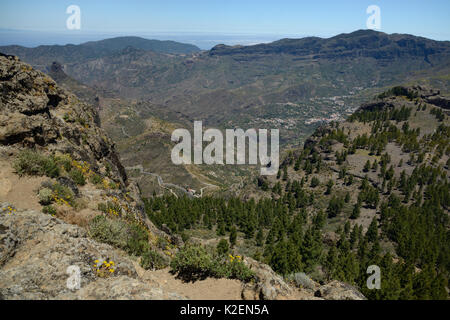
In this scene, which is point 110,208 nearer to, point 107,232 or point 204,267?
point 107,232

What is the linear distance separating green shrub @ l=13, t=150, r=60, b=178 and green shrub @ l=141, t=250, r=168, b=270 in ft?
37.4

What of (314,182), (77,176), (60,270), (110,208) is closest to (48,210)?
(110,208)

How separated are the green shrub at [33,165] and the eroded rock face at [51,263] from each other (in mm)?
6075

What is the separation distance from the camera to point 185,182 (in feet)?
585

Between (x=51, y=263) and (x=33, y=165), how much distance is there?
1133 cm

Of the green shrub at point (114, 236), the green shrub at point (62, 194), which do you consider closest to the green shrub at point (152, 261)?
the green shrub at point (114, 236)

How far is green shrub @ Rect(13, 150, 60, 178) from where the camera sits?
1919 centimetres

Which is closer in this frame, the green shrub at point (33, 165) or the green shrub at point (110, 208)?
the green shrub at point (33, 165)

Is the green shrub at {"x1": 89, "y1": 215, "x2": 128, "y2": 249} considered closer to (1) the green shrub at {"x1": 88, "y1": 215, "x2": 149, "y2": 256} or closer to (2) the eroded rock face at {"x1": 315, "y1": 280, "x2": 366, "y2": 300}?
(1) the green shrub at {"x1": 88, "y1": 215, "x2": 149, "y2": 256}

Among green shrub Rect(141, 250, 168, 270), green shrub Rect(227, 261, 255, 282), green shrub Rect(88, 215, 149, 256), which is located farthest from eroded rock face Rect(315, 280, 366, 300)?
green shrub Rect(88, 215, 149, 256)

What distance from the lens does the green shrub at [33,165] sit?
19.2 m

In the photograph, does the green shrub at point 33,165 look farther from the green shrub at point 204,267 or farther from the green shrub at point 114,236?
the green shrub at point 204,267

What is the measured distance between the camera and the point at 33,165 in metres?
19.5
